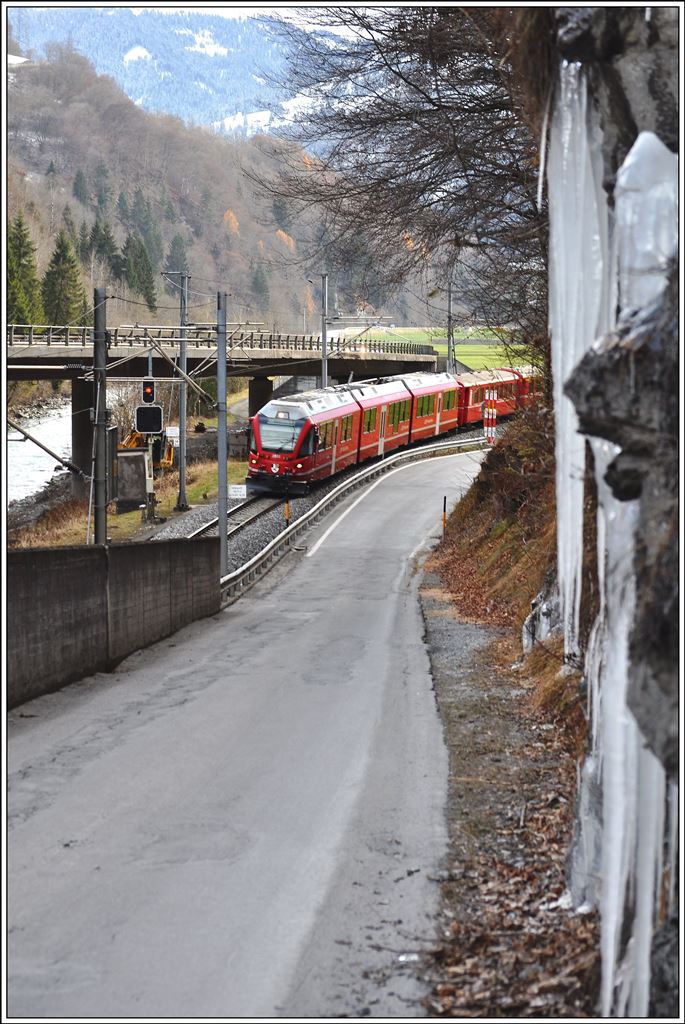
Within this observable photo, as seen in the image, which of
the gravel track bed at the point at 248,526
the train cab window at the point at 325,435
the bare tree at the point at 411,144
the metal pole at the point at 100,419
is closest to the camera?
the bare tree at the point at 411,144

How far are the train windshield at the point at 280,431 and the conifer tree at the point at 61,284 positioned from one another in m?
65.9

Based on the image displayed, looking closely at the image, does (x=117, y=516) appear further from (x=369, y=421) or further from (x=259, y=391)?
(x=259, y=391)

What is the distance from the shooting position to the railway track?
3572cm

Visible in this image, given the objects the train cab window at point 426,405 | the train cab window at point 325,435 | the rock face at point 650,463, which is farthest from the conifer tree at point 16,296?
the rock face at point 650,463

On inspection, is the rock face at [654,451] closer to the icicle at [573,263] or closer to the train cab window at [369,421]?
the icicle at [573,263]

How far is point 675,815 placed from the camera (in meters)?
6.21

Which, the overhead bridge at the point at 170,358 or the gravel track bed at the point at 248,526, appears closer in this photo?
the gravel track bed at the point at 248,526

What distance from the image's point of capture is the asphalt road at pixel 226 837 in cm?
837

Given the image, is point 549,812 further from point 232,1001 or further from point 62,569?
point 62,569

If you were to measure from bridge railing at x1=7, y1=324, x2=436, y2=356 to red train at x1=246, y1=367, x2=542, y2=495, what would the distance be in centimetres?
317

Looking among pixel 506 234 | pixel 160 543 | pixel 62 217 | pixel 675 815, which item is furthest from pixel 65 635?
pixel 62 217

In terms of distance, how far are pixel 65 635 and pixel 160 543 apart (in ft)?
16.0

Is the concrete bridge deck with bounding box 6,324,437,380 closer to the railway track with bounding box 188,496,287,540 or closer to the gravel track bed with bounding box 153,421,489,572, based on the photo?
the railway track with bounding box 188,496,287,540

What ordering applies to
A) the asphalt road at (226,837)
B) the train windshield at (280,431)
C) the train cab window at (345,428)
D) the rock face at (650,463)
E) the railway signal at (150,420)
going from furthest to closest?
the train cab window at (345,428), the train windshield at (280,431), the railway signal at (150,420), the asphalt road at (226,837), the rock face at (650,463)
